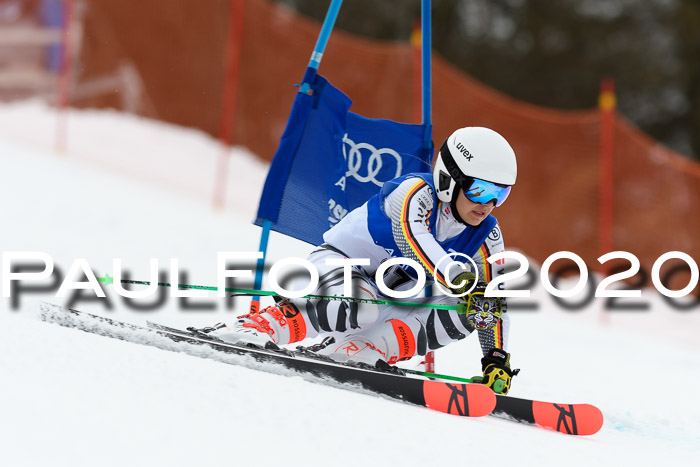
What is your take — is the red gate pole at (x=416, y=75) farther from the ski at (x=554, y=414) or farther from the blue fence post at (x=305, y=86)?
the ski at (x=554, y=414)

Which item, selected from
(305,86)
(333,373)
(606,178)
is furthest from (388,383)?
(606,178)

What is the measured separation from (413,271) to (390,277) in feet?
0.47

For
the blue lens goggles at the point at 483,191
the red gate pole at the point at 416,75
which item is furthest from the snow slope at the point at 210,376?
the red gate pole at the point at 416,75

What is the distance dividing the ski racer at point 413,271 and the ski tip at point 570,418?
33 cm

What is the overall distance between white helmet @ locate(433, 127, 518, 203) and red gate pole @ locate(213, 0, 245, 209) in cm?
643

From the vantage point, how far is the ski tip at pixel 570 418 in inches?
139

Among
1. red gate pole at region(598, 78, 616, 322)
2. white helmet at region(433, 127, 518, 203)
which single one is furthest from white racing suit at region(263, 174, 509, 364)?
red gate pole at region(598, 78, 616, 322)

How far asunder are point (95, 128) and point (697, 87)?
16671mm

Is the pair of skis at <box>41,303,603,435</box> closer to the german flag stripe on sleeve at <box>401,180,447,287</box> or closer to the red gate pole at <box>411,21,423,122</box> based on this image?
the german flag stripe on sleeve at <box>401,180,447,287</box>

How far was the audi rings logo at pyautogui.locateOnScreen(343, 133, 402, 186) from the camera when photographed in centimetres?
477

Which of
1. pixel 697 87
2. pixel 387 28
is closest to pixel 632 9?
pixel 697 87

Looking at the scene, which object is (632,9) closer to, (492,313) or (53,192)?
(53,192)

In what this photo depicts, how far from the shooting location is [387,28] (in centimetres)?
2036

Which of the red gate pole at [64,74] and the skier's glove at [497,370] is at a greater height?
the red gate pole at [64,74]
